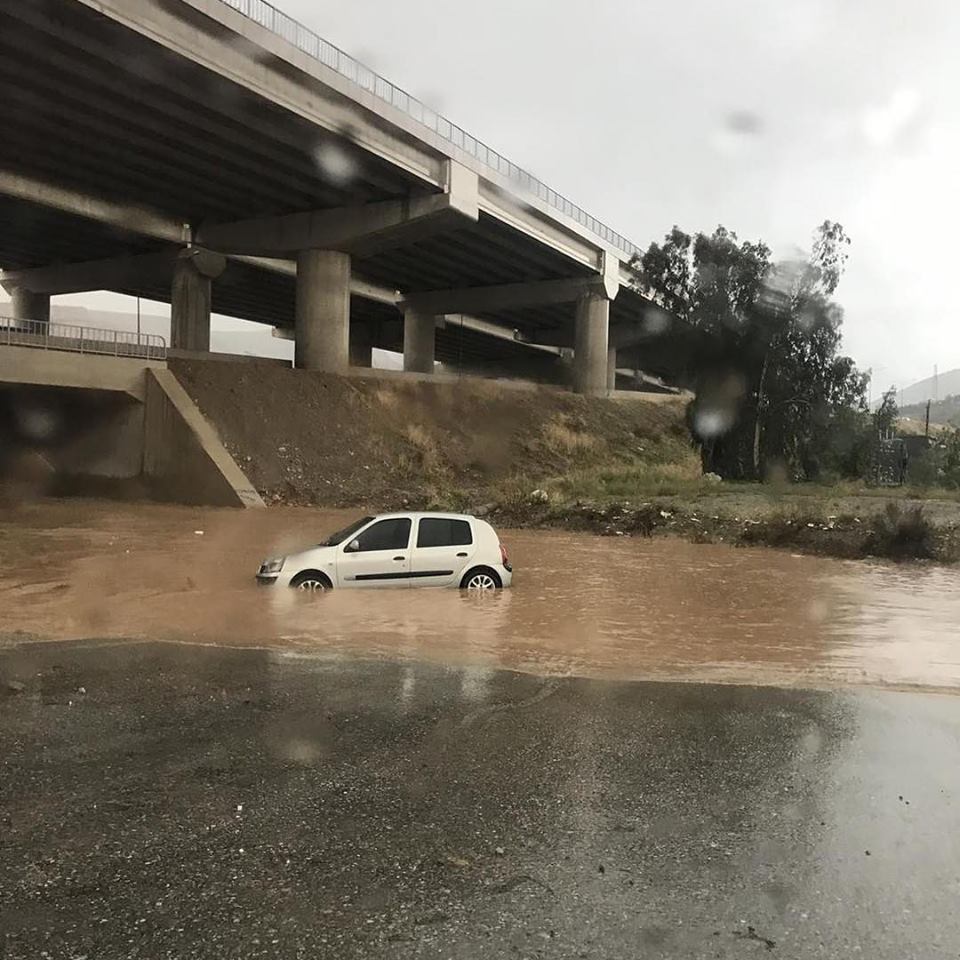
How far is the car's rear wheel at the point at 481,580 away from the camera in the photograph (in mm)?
11984

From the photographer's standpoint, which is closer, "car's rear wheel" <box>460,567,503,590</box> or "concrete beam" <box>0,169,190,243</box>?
"car's rear wheel" <box>460,567,503,590</box>

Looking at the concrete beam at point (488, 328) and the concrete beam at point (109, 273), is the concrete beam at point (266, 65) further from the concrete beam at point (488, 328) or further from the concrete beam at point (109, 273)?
the concrete beam at point (488, 328)

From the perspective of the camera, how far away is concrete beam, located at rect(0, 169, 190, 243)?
116ft

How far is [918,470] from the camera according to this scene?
140 ft

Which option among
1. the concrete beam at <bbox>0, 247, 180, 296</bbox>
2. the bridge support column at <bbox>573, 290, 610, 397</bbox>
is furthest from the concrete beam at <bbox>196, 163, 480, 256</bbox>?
the bridge support column at <bbox>573, 290, 610, 397</bbox>

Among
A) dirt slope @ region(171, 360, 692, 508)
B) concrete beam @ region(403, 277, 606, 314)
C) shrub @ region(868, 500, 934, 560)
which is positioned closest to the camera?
shrub @ region(868, 500, 934, 560)

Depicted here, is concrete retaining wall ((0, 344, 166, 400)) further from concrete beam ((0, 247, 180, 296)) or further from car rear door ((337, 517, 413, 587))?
concrete beam ((0, 247, 180, 296))

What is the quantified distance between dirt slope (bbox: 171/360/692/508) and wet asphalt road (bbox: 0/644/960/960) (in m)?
20.0

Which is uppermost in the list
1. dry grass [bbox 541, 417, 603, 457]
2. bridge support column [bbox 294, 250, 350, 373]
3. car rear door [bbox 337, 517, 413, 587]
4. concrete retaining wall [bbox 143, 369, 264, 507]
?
bridge support column [bbox 294, 250, 350, 373]

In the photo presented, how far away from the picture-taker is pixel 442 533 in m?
12.0

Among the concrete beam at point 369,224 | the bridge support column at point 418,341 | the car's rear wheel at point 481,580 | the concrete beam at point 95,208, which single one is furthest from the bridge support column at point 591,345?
the car's rear wheel at point 481,580

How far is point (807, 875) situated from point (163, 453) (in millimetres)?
24763

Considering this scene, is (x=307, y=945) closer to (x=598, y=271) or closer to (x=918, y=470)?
(x=918, y=470)

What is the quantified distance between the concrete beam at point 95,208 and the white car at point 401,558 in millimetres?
30669
